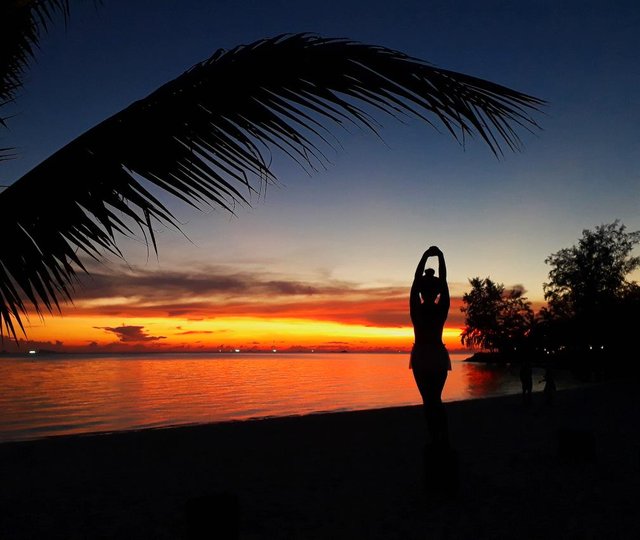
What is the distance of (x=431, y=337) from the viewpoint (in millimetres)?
5973

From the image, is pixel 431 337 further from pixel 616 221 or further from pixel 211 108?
pixel 616 221

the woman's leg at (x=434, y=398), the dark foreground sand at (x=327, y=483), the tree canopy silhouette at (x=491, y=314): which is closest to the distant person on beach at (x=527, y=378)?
the dark foreground sand at (x=327, y=483)

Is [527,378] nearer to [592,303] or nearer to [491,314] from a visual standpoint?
[592,303]

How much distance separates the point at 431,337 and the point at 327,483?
292cm

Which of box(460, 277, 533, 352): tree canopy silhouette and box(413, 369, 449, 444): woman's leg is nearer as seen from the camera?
box(413, 369, 449, 444): woman's leg

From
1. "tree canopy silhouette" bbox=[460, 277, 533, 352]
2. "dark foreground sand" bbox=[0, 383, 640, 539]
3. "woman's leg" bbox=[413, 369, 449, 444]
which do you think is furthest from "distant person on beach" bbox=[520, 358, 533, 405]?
"tree canopy silhouette" bbox=[460, 277, 533, 352]

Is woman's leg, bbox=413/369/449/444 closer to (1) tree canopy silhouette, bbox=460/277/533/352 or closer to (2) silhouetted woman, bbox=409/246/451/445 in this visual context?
(2) silhouetted woman, bbox=409/246/451/445

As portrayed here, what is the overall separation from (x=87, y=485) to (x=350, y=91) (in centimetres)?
801

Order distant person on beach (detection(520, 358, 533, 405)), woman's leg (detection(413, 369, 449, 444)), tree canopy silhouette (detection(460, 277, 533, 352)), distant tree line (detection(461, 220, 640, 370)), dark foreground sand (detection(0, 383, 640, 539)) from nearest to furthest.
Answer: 1. dark foreground sand (detection(0, 383, 640, 539))
2. woman's leg (detection(413, 369, 449, 444))
3. distant person on beach (detection(520, 358, 533, 405))
4. distant tree line (detection(461, 220, 640, 370))
5. tree canopy silhouette (detection(460, 277, 533, 352))

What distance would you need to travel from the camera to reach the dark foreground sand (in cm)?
538

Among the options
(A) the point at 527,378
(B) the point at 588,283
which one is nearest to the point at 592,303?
(B) the point at 588,283

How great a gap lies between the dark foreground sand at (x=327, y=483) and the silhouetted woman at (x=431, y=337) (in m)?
1.18

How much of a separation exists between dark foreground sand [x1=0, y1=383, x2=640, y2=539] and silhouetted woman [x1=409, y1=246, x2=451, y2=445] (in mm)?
1181

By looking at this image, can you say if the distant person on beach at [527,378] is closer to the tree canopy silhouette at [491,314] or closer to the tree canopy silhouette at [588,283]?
the tree canopy silhouette at [588,283]
